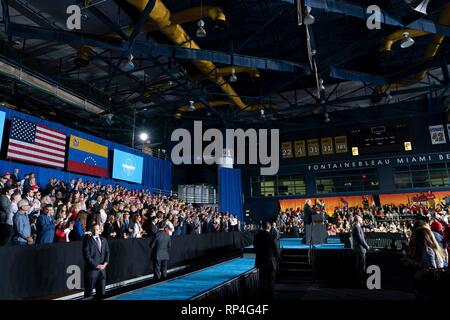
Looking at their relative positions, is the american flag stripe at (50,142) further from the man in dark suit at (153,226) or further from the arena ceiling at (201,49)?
the man in dark suit at (153,226)

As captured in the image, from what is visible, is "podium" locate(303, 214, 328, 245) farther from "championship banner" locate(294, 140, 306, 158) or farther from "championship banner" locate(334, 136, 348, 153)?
"championship banner" locate(294, 140, 306, 158)

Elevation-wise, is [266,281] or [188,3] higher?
[188,3]

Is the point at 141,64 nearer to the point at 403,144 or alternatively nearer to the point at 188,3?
the point at 188,3

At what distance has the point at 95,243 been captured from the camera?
5.55 meters

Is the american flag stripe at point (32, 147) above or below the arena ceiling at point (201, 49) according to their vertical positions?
below

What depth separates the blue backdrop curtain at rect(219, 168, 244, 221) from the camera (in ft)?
78.1

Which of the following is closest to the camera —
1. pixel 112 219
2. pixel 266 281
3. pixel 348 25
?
pixel 266 281

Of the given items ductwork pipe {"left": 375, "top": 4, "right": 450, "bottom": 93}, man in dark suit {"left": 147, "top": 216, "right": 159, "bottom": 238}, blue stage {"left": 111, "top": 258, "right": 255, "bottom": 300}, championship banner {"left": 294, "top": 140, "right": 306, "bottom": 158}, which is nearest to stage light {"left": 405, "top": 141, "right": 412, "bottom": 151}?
ductwork pipe {"left": 375, "top": 4, "right": 450, "bottom": 93}

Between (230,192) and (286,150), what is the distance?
7.24 metres

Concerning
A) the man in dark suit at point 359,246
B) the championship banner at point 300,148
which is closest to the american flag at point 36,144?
the man in dark suit at point 359,246

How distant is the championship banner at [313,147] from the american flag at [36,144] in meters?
19.7

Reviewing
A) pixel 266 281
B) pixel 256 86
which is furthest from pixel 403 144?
pixel 266 281

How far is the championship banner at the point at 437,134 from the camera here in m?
23.4
